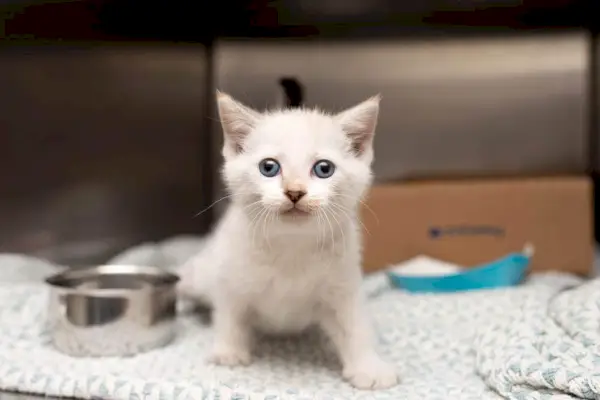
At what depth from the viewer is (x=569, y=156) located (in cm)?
233

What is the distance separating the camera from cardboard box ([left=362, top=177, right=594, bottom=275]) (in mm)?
1770

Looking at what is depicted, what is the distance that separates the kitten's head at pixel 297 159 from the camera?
3.19 feet

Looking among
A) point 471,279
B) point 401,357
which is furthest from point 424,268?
point 401,357

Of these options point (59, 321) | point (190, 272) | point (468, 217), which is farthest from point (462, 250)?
point (59, 321)

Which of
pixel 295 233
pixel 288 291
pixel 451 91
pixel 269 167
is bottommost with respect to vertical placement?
pixel 288 291

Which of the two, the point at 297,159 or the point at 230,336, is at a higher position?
the point at 297,159

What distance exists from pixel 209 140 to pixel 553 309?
4.71ft

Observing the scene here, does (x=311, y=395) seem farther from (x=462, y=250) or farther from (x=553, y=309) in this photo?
(x=462, y=250)

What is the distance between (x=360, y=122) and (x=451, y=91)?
1.37 meters

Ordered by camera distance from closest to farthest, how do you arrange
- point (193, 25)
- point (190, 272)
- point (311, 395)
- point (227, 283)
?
point (311, 395) < point (227, 283) < point (190, 272) < point (193, 25)

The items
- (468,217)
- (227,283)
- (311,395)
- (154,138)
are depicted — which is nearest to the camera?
(311,395)

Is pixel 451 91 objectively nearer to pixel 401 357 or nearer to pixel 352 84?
pixel 352 84

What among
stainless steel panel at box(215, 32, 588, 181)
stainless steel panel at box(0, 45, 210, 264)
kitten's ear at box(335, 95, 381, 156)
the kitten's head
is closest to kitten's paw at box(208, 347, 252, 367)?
the kitten's head

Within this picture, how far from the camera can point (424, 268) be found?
171 cm
